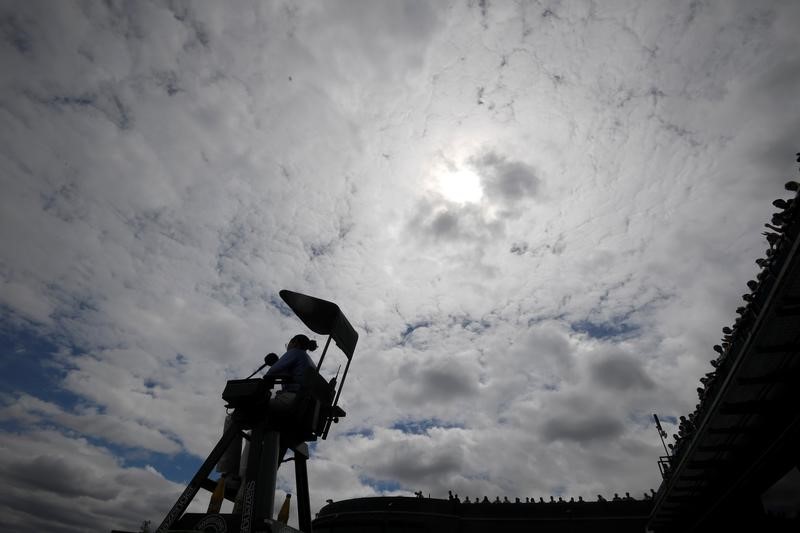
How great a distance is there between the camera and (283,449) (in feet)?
25.1

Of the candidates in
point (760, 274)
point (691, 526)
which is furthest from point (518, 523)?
point (760, 274)

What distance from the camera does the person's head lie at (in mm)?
8250

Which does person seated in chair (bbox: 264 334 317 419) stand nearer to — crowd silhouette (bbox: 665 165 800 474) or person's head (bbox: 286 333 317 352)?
person's head (bbox: 286 333 317 352)

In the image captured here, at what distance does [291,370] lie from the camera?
7770mm

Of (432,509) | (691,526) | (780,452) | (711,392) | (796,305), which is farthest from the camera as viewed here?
(432,509)

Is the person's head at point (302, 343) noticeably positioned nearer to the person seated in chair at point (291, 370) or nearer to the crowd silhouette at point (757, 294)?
the person seated in chair at point (291, 370)

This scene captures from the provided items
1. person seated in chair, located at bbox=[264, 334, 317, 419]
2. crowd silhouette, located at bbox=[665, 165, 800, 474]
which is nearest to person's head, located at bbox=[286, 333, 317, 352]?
person seated in chair, located at bbox=[264, 334, 317, 419]

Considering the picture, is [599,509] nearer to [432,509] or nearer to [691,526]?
[432,509]

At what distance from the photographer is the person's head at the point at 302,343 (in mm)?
8250

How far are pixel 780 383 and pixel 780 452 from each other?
8.15 feet

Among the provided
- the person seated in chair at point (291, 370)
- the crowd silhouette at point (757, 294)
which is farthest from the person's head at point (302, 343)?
the crowd silhouette at point (757, 294)

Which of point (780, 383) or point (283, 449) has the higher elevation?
point (780, 383)

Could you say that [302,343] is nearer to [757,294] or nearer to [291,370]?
[291,370]

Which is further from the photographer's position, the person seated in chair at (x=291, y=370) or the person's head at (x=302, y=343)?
the person's head at (x=302, y=343)
